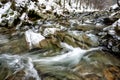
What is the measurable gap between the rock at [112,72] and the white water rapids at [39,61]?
1629 millimetres

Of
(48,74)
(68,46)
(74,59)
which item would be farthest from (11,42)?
(48,74)

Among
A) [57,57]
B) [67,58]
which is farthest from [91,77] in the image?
[57,57]

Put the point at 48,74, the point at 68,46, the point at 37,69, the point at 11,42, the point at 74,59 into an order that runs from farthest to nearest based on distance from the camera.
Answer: the point at 11,42
the point at 68,46
the point at 74,59
the point at 37,69
the point at 48,74

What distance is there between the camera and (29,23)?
1995 cm

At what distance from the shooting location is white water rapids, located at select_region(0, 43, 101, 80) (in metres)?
8.69

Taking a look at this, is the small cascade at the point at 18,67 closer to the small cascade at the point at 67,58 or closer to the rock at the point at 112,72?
the small cascade at the point at 67,58

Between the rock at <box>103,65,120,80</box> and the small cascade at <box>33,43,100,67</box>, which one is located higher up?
the rock at <box>103,65,120,80</box>

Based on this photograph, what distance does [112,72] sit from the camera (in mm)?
8484

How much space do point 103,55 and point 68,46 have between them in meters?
2.30

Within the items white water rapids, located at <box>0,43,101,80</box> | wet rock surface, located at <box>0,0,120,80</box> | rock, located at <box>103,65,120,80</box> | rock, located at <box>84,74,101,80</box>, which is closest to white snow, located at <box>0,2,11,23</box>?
wet rock surface, located at <box>0,0,120,80</box>

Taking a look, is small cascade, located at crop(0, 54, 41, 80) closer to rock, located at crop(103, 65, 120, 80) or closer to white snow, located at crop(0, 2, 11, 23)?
rock, located at crop(103, 65, 120, 80)

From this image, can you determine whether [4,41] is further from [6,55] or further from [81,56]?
[81,56]

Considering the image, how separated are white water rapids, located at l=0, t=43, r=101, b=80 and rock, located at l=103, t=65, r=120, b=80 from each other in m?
1.63

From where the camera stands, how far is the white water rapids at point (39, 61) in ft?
28.5
